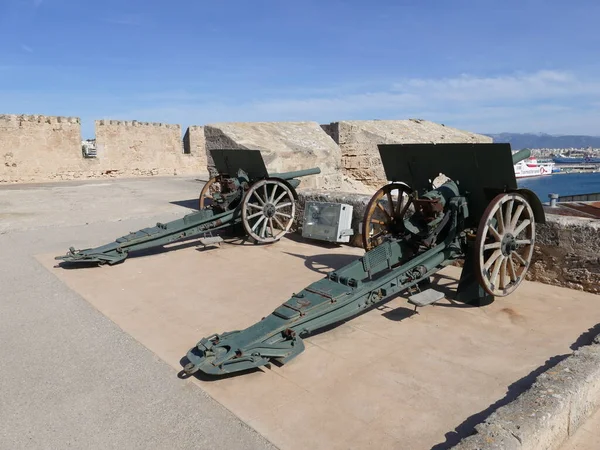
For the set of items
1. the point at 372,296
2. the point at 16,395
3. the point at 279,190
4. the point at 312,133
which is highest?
the point at 312,133

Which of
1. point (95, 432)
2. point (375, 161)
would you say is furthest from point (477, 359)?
point (375, 161)

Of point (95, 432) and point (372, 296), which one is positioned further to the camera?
point (372, 296)

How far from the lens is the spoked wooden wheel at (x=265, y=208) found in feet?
23.4

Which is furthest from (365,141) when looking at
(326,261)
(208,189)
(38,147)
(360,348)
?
(38,147)

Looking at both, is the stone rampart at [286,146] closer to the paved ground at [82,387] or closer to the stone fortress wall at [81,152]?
the paved ground at [82,387]

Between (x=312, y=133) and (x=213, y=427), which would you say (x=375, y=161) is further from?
(x=213, y=427)

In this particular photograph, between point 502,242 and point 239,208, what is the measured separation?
3.96 metres

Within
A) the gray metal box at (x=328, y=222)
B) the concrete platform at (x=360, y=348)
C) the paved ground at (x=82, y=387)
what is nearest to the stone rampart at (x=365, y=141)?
the gray metal box at (x=328, y=222)

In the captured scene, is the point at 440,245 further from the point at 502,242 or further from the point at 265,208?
the point at 265,208

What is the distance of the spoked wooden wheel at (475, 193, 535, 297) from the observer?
412 cm

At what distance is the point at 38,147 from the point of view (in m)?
18.3

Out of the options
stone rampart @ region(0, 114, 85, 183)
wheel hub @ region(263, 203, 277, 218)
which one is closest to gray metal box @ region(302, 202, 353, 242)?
wheel hub @ region(263, 203, 277, 218)

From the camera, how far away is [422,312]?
453 centimetres

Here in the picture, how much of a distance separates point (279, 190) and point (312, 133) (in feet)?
12.6
